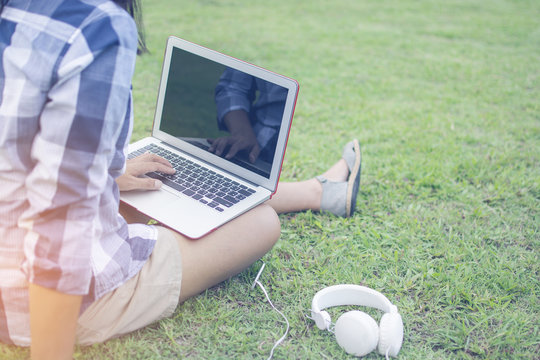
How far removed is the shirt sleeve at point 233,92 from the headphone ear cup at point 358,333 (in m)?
0.94

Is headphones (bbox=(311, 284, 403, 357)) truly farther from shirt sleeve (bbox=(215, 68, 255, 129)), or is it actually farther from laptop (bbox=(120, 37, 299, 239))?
shirt sleeve (bbox=(215, 68, 255, 129))

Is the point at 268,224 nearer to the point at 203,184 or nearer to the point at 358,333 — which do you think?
the point at 203,184

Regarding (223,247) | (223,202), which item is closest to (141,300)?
(223,247)

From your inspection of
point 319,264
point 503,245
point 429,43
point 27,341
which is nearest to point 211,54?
point 319,264

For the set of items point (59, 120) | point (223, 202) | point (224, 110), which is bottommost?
point (223, 202)

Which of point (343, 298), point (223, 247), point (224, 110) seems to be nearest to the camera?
point (223, 247)

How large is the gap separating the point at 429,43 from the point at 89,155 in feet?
17.0

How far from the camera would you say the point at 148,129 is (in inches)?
130

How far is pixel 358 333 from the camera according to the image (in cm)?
160

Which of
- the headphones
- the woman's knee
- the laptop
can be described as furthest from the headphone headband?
the laptop

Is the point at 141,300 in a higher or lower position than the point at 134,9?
lower

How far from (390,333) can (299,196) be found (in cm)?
101

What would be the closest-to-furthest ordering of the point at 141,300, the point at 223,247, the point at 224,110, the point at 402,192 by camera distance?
the point at 141,300
the point at 223,247
the point at 224,110
the point at 402,192

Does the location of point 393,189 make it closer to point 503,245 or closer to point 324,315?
point 503,245
